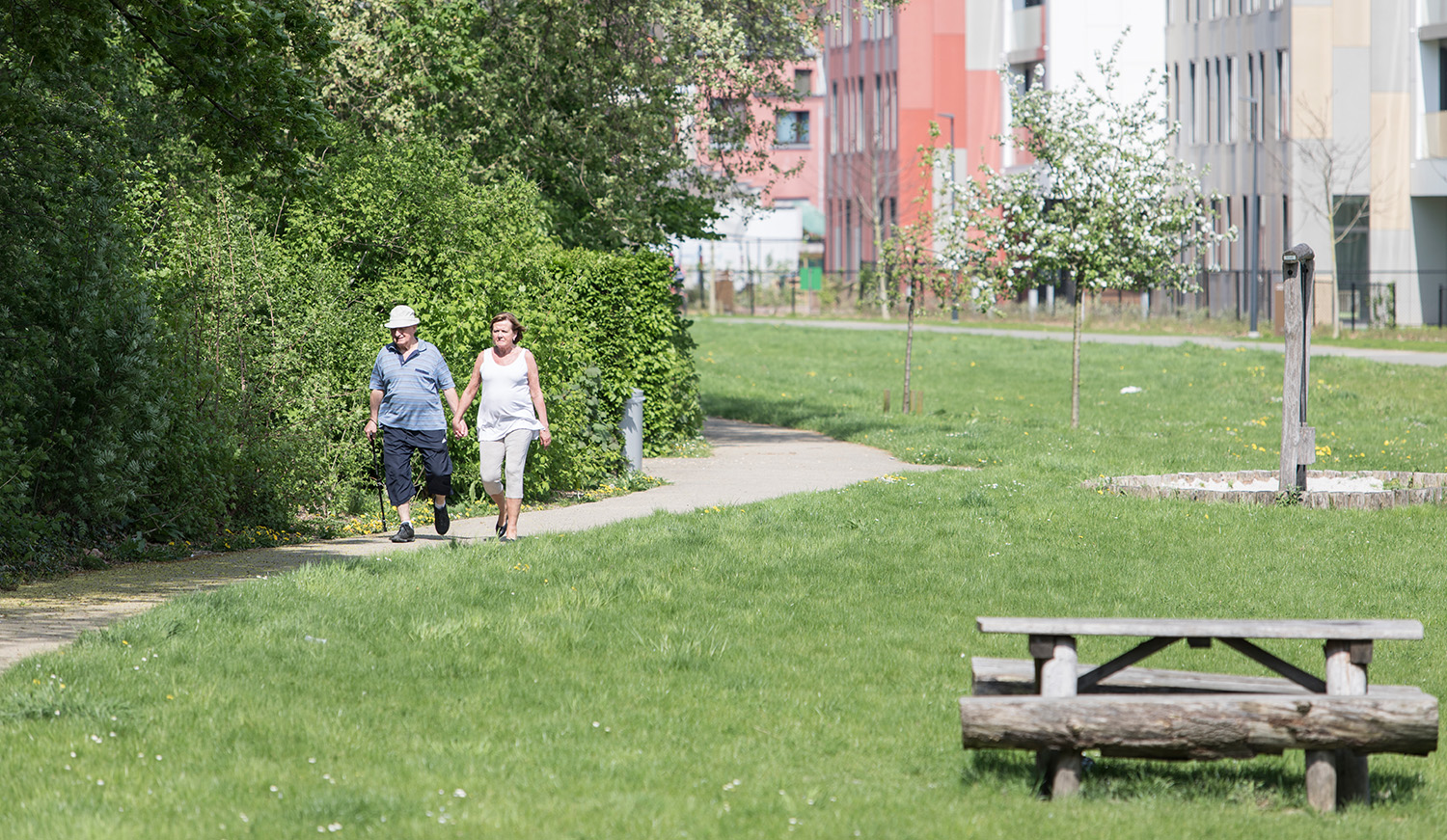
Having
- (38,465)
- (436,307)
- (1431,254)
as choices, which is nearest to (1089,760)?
(38,465)

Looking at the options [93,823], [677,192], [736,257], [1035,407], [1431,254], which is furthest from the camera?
[736,257]

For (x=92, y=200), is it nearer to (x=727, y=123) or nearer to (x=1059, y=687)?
(x=1059, y=687)

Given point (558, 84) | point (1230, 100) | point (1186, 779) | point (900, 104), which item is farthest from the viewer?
point (900, 104)

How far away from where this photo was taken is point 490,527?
12539 mm

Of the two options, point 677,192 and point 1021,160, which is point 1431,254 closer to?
point 1021,160

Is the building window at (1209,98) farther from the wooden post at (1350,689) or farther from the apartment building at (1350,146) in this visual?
the wooden post at (1350,689)

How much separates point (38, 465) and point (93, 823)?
5.74 meters

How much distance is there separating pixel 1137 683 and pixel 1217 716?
0.62 metres

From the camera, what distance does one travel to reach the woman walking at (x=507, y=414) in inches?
456

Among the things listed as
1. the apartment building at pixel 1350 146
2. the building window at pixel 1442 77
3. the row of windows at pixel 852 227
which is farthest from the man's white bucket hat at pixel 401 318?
the row of windows at pixel 852 227

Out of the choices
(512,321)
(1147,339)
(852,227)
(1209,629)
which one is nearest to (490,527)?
(512,321)

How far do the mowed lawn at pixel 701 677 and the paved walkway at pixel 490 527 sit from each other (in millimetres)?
597

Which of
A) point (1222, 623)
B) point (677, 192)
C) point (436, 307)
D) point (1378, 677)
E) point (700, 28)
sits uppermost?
point (700, 28)

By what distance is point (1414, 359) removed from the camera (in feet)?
102
